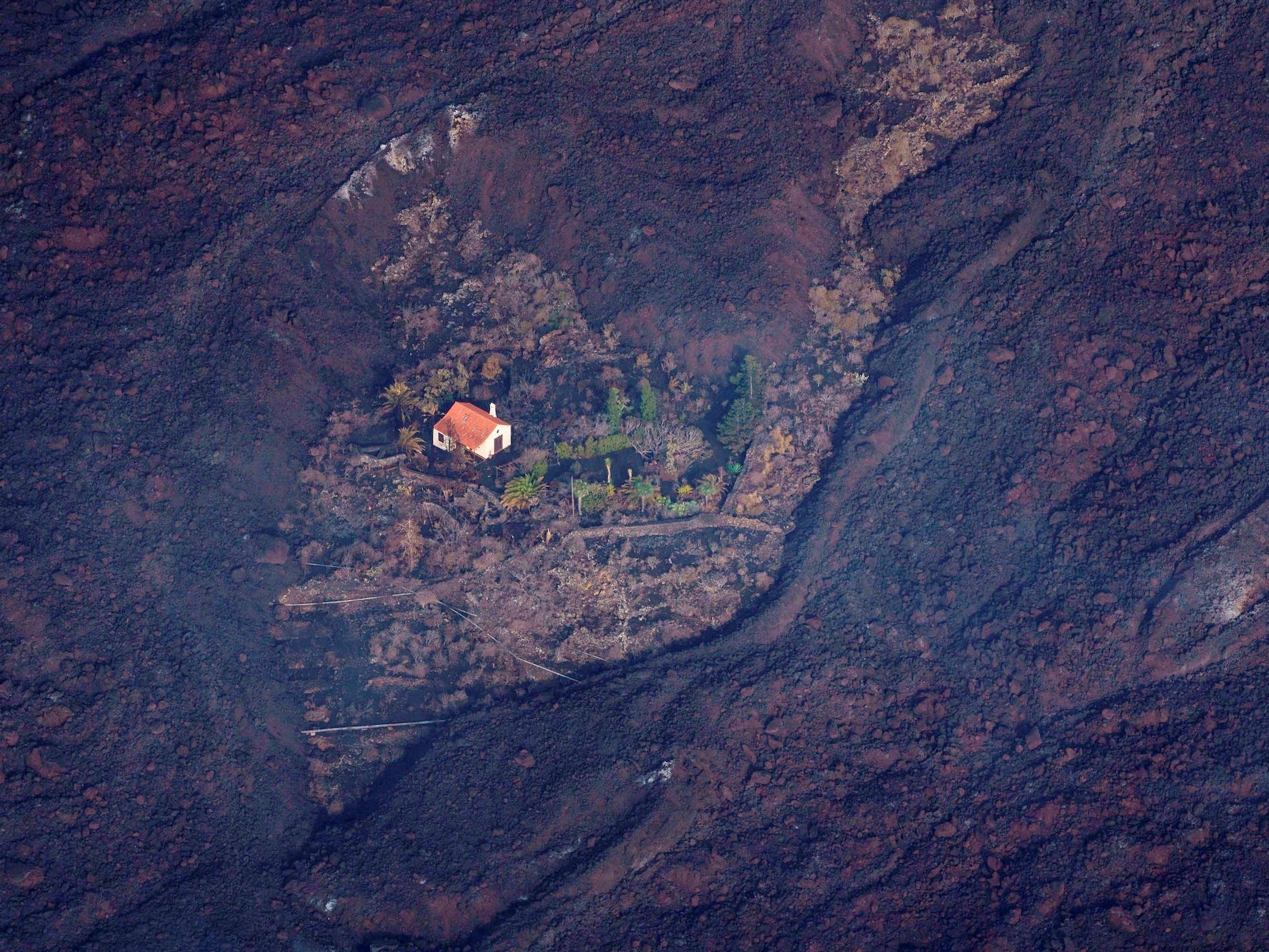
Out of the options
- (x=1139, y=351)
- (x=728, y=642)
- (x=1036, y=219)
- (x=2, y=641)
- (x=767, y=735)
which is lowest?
(x=767, y=735)

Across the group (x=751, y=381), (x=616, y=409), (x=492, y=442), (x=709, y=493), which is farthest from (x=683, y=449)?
(x=492, y=442)

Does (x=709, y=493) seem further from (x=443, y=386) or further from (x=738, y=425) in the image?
(x=443, y=386)

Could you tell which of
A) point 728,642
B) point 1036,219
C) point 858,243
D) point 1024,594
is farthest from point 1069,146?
point 728,642

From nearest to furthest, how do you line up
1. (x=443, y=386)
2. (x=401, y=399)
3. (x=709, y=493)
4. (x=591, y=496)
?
(x=591, y=496), (x=709, y=493), (x=401, y=399), (x=443, y=386)

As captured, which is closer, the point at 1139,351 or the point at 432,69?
the point at 1139,351

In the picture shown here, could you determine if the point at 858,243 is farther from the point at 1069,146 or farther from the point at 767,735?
the point at 767,735

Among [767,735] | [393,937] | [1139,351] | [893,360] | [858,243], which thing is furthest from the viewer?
[858,243]

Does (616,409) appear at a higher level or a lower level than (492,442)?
lower
